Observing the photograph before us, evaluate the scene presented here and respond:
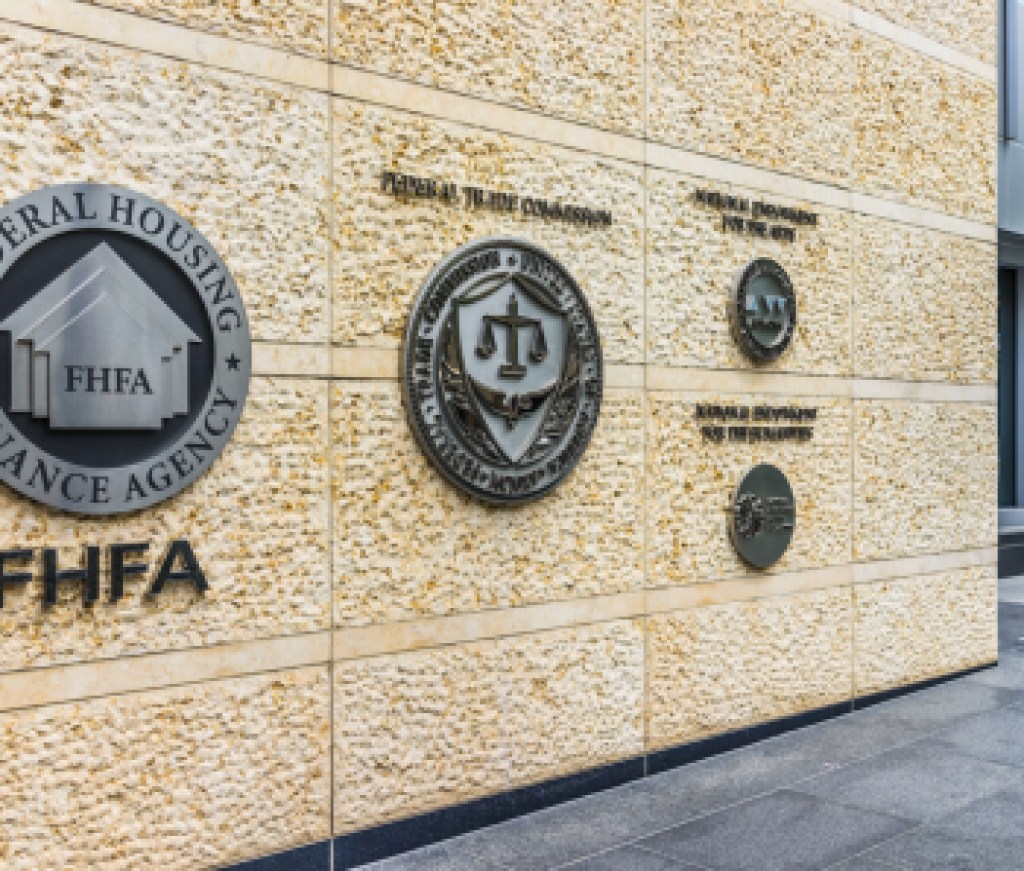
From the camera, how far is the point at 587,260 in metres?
6.48

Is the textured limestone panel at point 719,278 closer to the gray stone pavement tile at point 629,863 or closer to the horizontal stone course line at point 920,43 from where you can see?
the horizontal stone course line at point 920,43

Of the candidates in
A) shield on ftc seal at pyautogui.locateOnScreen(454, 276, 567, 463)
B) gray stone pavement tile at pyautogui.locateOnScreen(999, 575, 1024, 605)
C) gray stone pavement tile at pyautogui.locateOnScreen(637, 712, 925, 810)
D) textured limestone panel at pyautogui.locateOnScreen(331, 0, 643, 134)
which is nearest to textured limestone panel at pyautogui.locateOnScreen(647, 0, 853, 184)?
textured limestone panel at pyautogui.locateOnScreen(331, 0, 643, 134)

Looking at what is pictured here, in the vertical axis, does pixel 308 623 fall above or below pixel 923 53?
below

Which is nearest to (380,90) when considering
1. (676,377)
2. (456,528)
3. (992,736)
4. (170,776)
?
(456,528)

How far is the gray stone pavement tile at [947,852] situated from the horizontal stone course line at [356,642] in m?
1.91

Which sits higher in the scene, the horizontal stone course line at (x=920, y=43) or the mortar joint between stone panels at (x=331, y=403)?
the horizontal stone course line at (x=920, y=43)

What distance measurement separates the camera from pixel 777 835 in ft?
19.1

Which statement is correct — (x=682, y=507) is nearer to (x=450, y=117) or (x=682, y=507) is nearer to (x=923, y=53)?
(x=450, y=117)

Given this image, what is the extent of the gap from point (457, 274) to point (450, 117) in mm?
836

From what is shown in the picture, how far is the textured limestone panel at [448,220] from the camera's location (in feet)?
17.6

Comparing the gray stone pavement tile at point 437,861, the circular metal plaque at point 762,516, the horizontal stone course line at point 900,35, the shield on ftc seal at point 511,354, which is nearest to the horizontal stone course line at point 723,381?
the shield on ftc seal at point 511,354

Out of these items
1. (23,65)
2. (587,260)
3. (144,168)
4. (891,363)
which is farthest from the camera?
(891,363)

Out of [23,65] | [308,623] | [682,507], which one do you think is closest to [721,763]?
[682,507]

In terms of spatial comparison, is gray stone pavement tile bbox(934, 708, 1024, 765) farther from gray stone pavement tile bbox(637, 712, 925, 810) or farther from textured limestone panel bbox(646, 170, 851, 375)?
textured limestone panel bbox(646, 170, 851, 375)
